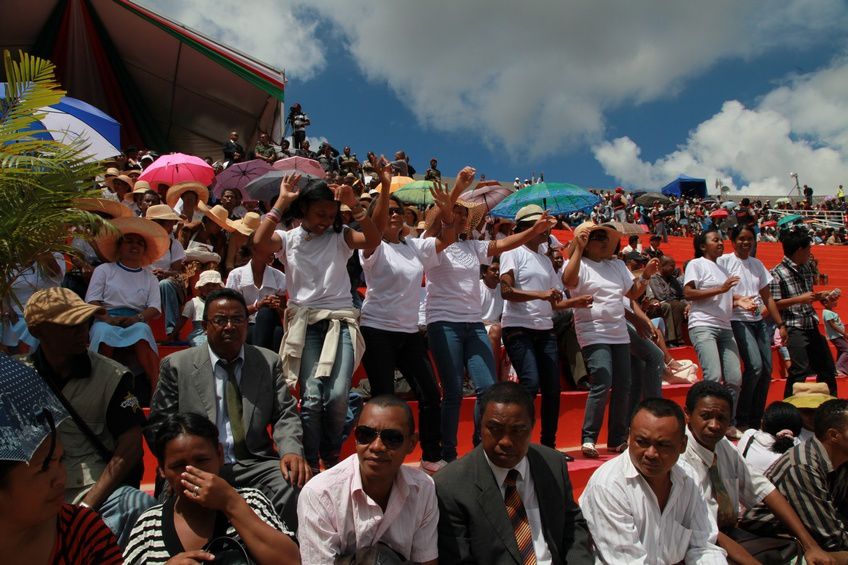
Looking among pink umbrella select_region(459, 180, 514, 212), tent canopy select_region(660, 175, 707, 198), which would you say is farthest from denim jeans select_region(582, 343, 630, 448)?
tent canopy select_region(660, 175, 707, 198)

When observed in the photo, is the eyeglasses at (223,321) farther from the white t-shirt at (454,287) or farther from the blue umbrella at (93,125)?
the blue umbrella at (93,125)

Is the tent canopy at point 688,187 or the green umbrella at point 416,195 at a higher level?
the tent canopy at point 688,187

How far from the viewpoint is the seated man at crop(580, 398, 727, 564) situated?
314cm

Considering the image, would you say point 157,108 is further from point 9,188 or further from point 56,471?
point 56,471

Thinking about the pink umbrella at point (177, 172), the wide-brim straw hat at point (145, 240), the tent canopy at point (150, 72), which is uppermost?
the tent canopy at point (150, 72)

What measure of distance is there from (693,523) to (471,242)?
2.51 metres

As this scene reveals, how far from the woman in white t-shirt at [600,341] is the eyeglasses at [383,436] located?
2.69 meters

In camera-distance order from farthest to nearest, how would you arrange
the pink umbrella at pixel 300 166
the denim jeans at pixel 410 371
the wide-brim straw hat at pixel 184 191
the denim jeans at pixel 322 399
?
the pink umbrella at pixel 300 166 < the wide-brim straw hat at pixel 184 191 < the denim jeans at pixel 410 371 < the denim jeans at pixel 322 399

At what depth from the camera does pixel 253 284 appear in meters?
6.09

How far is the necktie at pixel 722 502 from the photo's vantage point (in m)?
3.66

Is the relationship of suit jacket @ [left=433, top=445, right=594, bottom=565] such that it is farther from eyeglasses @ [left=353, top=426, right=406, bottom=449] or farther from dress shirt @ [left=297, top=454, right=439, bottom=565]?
eyeglasses @ [left=353, top=426, right=406, bottom=449]

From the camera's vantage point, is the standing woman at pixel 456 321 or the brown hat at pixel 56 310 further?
the standing woman at pixel 456 321

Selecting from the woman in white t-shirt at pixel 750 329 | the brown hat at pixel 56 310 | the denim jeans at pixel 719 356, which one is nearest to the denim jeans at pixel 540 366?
the denim jeans at pixel 719 356

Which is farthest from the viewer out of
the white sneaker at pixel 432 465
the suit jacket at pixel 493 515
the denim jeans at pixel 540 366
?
the denim jeans at pixel 540 366
